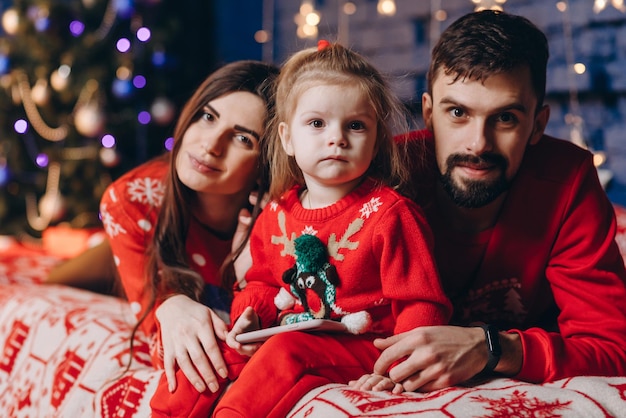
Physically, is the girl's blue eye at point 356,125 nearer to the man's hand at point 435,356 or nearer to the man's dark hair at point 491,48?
the man's dark hair at point 491,48

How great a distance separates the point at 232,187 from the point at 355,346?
0.58 m

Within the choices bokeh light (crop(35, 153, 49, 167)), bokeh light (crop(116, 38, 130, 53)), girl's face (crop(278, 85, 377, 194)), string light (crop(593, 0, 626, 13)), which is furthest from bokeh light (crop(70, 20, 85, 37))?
girl's face (crop(278, 85, 377, 194))

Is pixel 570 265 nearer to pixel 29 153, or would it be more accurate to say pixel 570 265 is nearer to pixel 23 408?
pixel 23 408

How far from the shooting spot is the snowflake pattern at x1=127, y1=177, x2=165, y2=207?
73.2 inches

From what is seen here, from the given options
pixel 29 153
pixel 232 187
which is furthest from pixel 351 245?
pixel 29 153

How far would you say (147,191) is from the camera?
1.88 m

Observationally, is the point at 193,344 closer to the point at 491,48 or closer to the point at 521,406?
the point at 521,406

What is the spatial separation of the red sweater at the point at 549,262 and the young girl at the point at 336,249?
246mm

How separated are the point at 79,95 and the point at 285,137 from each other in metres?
2.78

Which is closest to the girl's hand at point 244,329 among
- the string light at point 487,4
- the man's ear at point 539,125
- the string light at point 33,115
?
the man's ear at point 539,125

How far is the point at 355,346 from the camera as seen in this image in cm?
134

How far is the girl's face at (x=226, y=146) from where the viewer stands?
5.49 ft

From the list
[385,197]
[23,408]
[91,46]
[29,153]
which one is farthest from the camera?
[29,153]

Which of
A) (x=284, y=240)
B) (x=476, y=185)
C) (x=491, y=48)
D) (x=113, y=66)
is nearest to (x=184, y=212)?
(x=284, y=240)
